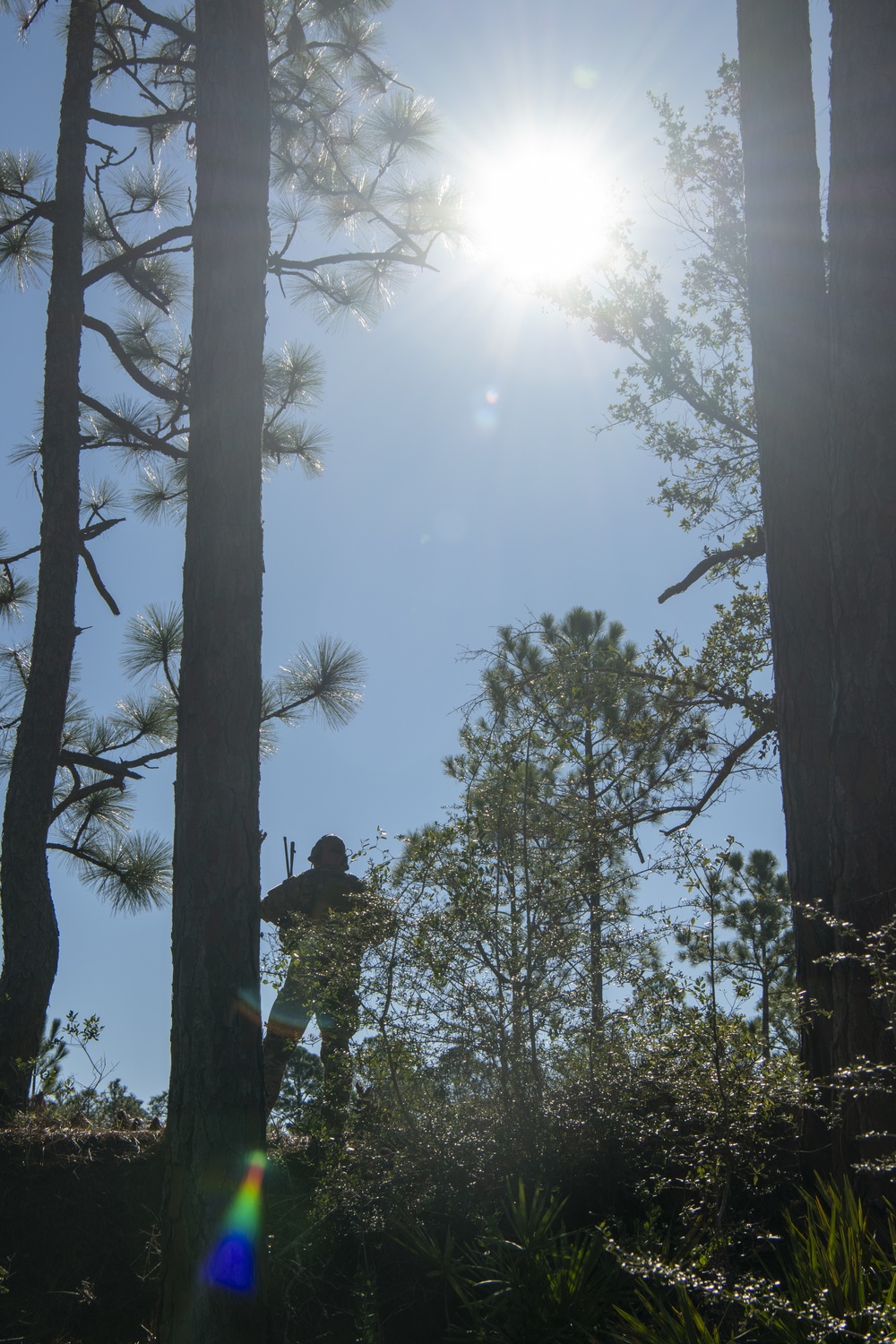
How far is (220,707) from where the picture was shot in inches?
153

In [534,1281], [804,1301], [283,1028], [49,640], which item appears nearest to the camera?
[804,1301]

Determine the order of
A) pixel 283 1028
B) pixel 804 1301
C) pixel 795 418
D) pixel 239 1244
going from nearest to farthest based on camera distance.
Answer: pixel 804 1301
pixel 239 1244
pixel 795 418
pixel 283 1028

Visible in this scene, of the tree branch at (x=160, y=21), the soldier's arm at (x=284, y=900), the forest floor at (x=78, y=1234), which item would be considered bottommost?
the forest floor at (x=78, y=1234)

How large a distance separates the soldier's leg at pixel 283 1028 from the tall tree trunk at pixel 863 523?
2219 mm

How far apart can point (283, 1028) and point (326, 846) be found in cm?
151

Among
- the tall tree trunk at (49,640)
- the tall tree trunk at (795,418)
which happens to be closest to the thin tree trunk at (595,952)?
the tall tree trunk at (795,418)

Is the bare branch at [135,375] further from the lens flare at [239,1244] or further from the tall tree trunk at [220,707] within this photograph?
the lens flare at [239,1244]

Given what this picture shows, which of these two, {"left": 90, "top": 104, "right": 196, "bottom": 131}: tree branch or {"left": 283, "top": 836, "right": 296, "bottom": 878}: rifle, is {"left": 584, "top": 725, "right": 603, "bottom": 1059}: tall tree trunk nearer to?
{"left": 283, "top": 836, "right": 296, "bottom": 878}: rifle

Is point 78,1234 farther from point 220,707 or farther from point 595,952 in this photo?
point 595,952

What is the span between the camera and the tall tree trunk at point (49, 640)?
5.70 m

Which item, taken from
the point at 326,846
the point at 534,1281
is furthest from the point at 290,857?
the point at 534,1281

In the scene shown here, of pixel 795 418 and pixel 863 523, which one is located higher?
pixel 795 418

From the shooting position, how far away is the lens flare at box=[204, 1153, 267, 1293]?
10.1 feet

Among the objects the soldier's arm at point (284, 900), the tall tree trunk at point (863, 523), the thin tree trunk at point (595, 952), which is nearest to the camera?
the tall tree trunk at point (863, 523)
